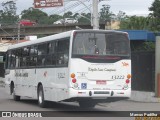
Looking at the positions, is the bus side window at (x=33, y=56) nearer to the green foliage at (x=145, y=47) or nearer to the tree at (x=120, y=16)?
the green foliage at (x=145, y=47)

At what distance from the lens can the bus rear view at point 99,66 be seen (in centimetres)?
1769

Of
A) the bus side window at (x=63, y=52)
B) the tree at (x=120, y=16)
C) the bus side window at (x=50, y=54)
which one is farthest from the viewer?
the tree at (x=120, y=16)

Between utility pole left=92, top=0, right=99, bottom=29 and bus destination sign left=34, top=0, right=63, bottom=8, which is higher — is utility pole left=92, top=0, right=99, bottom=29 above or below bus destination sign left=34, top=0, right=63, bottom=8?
below

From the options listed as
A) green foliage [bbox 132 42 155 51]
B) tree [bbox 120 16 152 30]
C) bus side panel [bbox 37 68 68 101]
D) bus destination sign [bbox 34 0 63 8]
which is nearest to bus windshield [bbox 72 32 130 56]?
bus side panel [bbox 37 68 68 101]

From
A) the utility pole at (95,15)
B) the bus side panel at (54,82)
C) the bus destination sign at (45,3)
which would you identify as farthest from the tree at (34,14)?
the bus side panel at (54,82)

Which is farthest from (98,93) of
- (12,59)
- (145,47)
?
(145,47)

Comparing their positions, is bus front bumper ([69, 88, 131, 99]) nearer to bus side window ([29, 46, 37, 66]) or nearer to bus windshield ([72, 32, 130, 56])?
bus windshield ([72, 32, 130, 56])

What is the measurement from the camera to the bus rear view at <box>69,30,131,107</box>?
17688 mm

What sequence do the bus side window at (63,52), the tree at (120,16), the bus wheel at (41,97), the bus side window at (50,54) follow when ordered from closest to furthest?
the bus side window at (63,52), the bus side window at (50,54), the bus wheel at (41,97), the tree at (120,16)

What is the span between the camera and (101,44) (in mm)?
18125

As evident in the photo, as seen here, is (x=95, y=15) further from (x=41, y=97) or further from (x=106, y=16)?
(x=106, y=16)

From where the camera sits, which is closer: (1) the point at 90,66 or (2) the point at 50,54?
(1) the point at 90,66

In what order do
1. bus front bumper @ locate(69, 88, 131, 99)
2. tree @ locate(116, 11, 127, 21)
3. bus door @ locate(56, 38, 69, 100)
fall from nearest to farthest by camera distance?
bus front bumper @ locate(69, 88, 131, 99) → bus door @ locate(56, 38, 69, 100) → tree @ locate(116, 11, 127, 21)

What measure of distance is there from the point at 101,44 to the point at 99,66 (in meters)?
0.87
